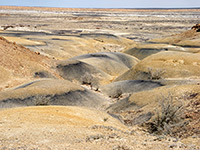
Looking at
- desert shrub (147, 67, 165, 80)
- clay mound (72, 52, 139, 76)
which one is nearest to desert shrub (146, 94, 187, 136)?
desert shrub (147, 67, 165, 80)

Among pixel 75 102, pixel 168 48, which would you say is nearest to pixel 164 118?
pixel 75 102

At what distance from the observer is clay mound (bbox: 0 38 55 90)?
840 inches

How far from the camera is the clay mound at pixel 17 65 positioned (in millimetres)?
21328

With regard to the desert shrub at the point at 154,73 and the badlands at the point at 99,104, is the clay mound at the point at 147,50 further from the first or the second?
the desert shrub at the point at 154,73

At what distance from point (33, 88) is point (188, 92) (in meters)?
8.16

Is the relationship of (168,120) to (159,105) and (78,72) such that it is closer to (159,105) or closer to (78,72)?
(159,105)

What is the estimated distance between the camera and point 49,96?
16.6 meters

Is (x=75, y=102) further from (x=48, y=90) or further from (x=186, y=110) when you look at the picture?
(x=186, y=110)

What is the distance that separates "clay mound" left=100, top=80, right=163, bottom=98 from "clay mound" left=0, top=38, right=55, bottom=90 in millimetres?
5432

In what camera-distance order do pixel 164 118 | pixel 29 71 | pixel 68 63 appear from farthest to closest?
1. pixel 68 63
2. pixel 29 71
3. pixel 164 118

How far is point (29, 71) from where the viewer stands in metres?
23.9

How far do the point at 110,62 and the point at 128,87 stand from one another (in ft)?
43.9

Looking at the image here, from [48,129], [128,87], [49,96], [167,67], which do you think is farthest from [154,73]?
[48,129]

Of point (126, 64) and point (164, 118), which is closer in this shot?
point (164, 118)
